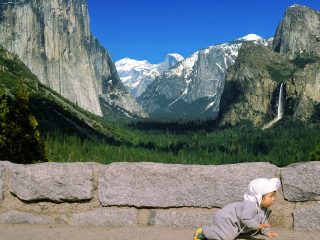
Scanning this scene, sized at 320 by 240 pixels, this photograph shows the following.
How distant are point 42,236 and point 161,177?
9.57 ft

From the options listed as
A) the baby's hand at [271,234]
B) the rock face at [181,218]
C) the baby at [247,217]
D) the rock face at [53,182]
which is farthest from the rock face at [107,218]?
the baby's hand at [271,234]

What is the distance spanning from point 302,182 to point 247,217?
1.80 metres

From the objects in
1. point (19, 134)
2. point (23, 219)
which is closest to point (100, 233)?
point (23, 219)

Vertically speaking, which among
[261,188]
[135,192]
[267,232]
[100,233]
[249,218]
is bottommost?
[100,233]

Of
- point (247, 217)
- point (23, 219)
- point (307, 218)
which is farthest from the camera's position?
point (23, 219)

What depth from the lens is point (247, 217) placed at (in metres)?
9.52

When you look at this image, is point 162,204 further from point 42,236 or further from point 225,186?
point 42,236

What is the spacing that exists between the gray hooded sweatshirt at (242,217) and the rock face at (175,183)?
3.40ft

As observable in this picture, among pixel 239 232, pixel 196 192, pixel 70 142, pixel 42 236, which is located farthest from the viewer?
pixel 70 142

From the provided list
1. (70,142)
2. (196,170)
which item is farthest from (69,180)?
(70,142)

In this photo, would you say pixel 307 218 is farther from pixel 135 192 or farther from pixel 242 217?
pixel 135 192

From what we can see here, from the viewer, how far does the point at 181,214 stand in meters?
11.0

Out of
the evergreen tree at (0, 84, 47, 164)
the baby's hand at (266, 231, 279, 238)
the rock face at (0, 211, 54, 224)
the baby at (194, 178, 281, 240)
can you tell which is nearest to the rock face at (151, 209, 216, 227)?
the baby at (194, 178, 281, 240)

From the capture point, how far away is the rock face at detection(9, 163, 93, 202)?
1133cm
